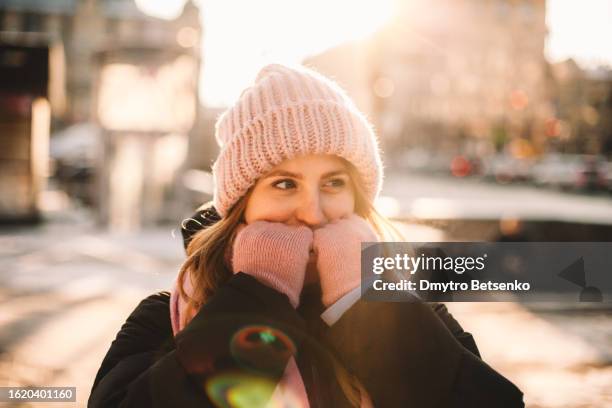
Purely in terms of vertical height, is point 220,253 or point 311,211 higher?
point 311,211

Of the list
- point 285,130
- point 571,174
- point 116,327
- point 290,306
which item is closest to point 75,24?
point 571,174

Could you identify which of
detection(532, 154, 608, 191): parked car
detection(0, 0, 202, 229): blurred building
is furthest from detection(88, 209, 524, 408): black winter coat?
detection(532, 154, 608, 191): parked car

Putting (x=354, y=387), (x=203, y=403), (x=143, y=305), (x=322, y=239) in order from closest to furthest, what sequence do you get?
(x=203, y=403)
(x=354, y=387)
(x=322, y=239)
(x=143, y=305)

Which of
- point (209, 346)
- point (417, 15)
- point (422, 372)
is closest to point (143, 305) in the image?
point (209, 346)

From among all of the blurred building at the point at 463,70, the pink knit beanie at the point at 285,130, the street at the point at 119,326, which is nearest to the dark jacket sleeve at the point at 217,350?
the pink knit beanie at the point at 285,130

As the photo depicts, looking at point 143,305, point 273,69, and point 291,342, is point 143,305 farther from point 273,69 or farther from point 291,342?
point 273,69

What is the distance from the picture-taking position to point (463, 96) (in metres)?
80.9

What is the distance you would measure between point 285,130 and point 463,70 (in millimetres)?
83832

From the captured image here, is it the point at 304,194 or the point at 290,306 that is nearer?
the point at 290,306

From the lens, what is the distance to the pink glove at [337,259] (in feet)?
5.10

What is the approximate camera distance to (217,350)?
1.38 m

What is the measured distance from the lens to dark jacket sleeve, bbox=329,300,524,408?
1.41 metres

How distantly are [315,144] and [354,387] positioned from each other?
637 millimetres

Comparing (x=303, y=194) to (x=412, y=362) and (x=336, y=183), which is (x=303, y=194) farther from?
(x=412, y=362)
